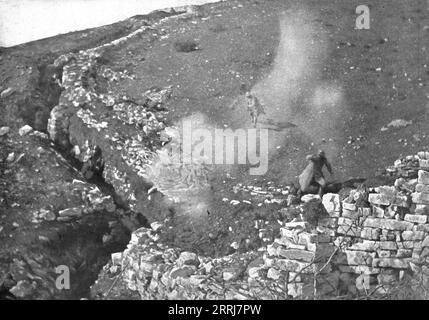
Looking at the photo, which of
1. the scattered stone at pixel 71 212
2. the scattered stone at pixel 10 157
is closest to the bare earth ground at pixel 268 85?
the scattered stone at pixel 10 157

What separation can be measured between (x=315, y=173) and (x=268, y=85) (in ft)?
3.80

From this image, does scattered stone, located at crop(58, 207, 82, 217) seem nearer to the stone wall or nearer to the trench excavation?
the trench excavation

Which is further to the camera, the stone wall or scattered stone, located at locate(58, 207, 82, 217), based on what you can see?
scattered stone, located at locate(58, 207, 82, 217)

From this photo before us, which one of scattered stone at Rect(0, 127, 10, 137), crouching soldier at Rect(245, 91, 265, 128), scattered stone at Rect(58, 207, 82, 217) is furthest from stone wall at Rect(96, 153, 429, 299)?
scattered stone at Rect(0, 127, 10, 137)

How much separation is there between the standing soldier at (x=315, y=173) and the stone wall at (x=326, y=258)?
0.14m

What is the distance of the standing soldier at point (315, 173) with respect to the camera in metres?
7.71

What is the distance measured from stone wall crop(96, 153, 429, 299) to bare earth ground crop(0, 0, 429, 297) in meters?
0.21

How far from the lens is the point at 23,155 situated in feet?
26.6

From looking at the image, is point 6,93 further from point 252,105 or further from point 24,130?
point 252,105

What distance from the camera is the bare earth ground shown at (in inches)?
306

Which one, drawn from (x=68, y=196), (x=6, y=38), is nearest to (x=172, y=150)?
(x=68, y=196)

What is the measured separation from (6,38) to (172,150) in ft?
7.72
